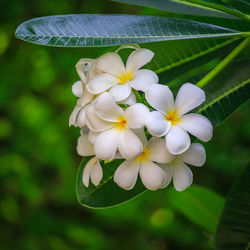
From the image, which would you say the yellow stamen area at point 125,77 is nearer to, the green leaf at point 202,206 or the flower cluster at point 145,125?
the flower cluster at point 145,125

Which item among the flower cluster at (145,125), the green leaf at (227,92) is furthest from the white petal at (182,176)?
the green leaf at (227,92)

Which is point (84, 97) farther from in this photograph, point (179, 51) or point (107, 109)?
point (179, 51)

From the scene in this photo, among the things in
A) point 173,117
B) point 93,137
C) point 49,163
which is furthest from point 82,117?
point 49,163

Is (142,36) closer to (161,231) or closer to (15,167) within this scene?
(161,231)

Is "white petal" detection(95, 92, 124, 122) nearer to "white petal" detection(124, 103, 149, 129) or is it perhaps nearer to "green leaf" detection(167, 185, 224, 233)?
"white petal" detection(124, 103, 149, 129)

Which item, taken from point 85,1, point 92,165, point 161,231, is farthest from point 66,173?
point 92,165

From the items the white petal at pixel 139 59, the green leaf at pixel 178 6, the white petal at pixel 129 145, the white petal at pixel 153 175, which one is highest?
the green leaf at pixel 178 6
